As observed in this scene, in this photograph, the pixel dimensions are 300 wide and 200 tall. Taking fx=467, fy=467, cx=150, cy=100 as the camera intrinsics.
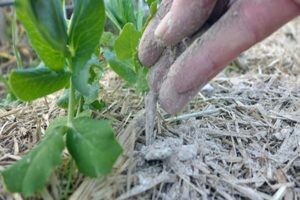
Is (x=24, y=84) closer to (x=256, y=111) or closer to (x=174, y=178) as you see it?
(x=174, y=178)

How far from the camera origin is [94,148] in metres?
0.83

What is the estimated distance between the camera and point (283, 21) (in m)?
1.01

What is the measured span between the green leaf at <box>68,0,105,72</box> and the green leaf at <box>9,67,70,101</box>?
0.05 meters

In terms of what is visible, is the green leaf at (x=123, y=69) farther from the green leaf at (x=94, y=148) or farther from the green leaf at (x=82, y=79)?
the green leaf at (x=94, y=148)

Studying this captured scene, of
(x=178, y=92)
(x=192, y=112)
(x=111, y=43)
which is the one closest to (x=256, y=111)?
(x=192, y=112)

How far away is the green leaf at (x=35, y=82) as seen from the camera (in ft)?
3.02

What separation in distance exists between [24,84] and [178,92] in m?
0.32

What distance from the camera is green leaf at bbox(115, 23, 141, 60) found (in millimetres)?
1012

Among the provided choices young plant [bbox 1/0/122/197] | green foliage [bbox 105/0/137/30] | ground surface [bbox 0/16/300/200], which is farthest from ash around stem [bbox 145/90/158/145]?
green foliage [bbox 105/0/137/30]

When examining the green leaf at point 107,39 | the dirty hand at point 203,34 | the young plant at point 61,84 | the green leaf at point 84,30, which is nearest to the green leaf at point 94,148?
the young plant at point 61,84

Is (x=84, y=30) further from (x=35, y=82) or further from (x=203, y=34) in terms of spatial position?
(x=203, y=34)

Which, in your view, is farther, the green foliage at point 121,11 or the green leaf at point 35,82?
the green foliage at point 121,11

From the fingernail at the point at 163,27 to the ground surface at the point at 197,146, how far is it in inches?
7.9

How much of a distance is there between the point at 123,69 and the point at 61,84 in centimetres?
16
